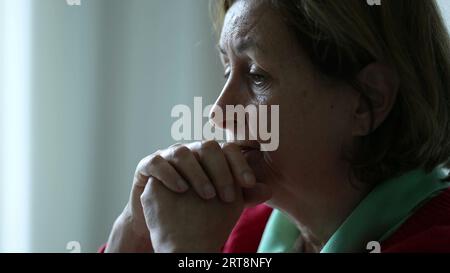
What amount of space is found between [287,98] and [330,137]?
0.12 m

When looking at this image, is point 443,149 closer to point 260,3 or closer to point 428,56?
point 428,56

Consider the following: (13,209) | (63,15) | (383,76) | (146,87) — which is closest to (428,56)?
(383,76)

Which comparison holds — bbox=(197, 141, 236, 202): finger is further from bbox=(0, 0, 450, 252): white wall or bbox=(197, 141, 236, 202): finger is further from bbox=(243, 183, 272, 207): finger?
bbox=(0, 0, 450, 252): white wall

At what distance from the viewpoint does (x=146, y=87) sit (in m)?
1.94

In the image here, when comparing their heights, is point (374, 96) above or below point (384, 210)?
above

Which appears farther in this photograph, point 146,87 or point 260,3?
point 146,87

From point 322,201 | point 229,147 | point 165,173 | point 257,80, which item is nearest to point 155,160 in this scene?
point 165,173

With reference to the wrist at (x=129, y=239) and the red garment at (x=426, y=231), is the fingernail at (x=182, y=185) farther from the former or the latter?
the red garment at (x=426, y=231)

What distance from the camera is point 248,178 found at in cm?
105

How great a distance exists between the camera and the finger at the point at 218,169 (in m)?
1.04

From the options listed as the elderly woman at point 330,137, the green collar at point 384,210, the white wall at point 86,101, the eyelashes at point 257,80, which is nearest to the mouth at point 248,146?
the elderly woman at point 330,137

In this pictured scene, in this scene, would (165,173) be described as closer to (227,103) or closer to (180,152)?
(180,152)
